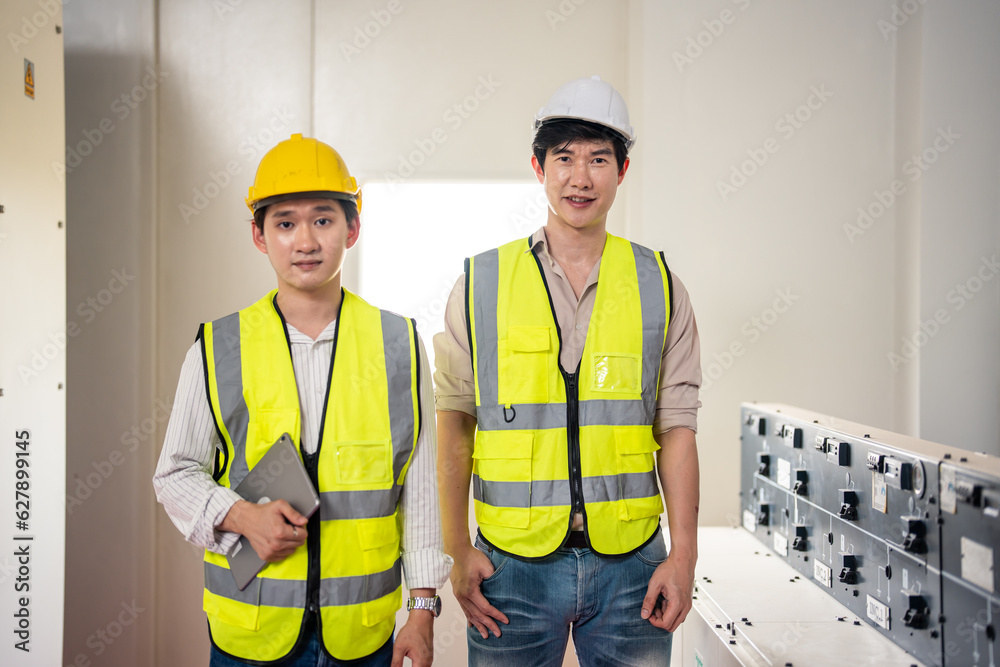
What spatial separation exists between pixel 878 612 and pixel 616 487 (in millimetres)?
838

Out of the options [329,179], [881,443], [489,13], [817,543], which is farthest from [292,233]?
[489,13]

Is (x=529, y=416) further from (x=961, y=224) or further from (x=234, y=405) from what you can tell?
(x=961, y=224)

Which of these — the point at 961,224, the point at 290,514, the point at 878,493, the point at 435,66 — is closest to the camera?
the point at 290,514

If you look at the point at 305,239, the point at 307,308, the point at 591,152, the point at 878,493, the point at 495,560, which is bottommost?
the point at 495,560

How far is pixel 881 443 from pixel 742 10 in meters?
2.12

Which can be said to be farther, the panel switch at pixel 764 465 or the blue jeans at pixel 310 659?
the panel switch at pixel 764 465

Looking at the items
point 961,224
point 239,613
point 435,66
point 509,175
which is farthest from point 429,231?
point 961,224

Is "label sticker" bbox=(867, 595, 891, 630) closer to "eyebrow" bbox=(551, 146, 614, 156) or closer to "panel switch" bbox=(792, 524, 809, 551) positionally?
"panel switch" bbox=(792, 524, 809, 551)

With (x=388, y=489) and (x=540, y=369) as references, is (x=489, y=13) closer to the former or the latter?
(x=540, y=369)

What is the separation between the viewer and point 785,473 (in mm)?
2299

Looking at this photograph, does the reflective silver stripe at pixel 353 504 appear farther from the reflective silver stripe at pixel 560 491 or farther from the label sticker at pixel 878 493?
the label sticker at pixel 878 493

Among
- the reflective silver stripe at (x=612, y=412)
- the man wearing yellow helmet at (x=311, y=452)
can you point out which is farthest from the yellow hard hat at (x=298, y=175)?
the reflective silver stripe at (x=612, y=412)

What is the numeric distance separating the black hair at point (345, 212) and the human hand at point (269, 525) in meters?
0.57

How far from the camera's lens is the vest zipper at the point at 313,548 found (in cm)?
131
